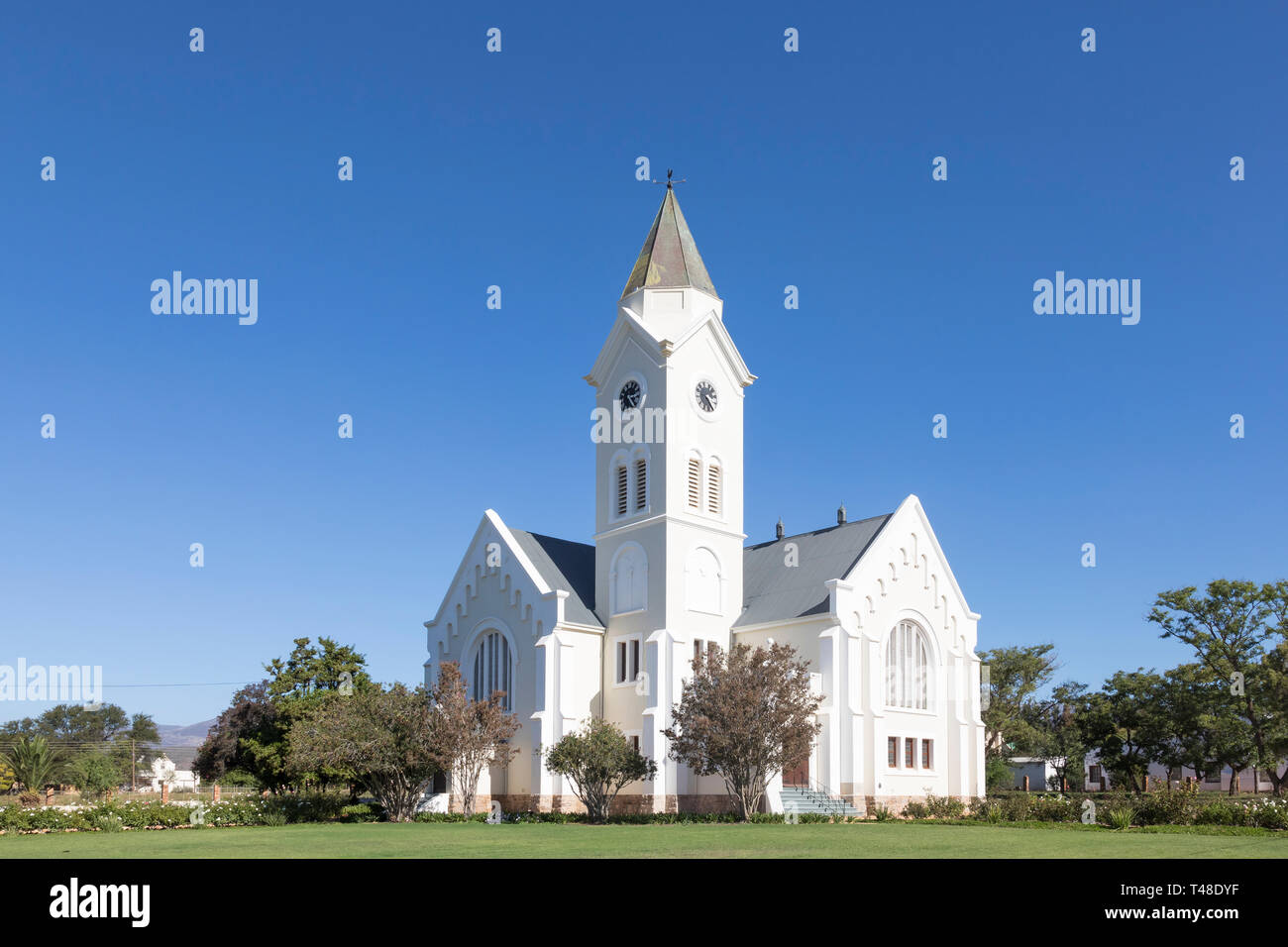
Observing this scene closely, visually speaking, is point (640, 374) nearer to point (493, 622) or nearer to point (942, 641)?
point (493, 622)

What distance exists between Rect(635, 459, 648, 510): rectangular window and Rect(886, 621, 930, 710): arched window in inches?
469

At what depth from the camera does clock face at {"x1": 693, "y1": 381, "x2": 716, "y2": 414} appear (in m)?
46.7

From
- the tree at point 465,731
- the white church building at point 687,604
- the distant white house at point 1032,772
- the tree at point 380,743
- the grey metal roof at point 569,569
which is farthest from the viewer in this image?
the distant white house at point 1032,772

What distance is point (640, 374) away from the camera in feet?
155

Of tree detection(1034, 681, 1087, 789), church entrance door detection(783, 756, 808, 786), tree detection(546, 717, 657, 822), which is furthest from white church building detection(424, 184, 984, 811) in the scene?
tree detection(1034, 681, 1087, 789)

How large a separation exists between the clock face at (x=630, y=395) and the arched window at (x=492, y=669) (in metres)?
11.7

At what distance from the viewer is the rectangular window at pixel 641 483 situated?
46188 millimetres

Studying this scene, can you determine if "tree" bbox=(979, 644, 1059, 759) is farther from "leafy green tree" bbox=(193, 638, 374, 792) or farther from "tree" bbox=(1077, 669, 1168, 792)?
"leafy green tree" bbox=(193, 638, 374, 792)

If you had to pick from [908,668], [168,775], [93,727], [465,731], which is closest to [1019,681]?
[908,668]

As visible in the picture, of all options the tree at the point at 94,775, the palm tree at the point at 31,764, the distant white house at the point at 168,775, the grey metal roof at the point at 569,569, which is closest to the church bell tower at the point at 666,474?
the grey metal roof at the point at 569,569

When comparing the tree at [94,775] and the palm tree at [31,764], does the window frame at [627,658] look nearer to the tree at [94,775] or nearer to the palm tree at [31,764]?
the tree at [94,775]
